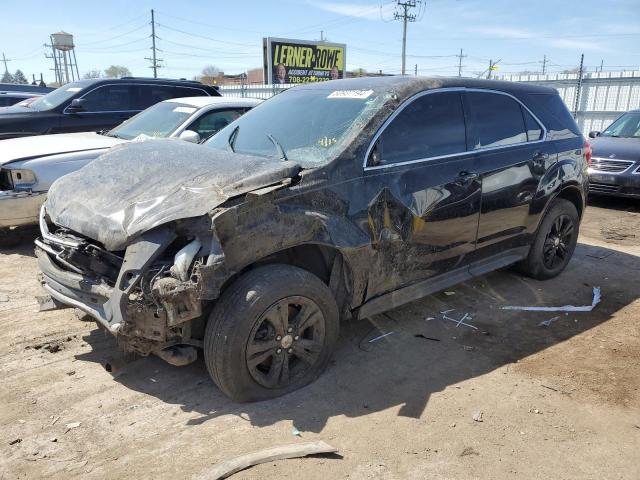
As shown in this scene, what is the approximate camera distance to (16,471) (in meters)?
2.62

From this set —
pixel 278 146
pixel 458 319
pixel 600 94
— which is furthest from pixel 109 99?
pixel 600 94

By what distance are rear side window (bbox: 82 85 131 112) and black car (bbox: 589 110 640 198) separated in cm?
845

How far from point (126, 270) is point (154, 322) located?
32cm

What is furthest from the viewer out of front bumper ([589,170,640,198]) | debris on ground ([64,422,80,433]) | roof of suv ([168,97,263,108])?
front bumper ([589,170,640,198])

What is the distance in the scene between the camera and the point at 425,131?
396 cm

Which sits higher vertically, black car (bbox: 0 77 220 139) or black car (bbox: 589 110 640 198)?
black car (bbox: 0 77 220 139)

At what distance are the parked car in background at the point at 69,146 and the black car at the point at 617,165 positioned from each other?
20.8ft

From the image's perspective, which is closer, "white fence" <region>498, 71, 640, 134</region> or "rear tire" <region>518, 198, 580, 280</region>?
"rear tire" <region>518, 198, 580, 280</region>

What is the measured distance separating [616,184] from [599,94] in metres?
11.1

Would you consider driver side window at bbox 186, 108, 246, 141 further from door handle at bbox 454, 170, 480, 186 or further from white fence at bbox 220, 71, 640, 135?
white fence at bbox 220, 71, 640, 135

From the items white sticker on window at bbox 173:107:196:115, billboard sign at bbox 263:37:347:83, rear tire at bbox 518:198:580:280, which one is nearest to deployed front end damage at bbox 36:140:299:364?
rear tire at bbox 518:198:580:280

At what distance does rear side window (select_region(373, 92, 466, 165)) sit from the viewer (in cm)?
371

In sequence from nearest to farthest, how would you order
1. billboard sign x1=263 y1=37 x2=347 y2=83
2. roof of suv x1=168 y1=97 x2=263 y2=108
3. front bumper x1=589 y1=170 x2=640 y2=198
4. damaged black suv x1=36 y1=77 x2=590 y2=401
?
damaged black suv x1=36 y1=77 x2=590 y2=401 → roof of suv x1=168 y1=97 x2=263 y2=108 → front bumper x1=589 y1=170 x2=640 y2=198 → billboard sign x1=263 y1=37 x2=347 y2=83

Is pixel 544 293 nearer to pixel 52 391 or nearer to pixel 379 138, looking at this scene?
pixel 379 138
